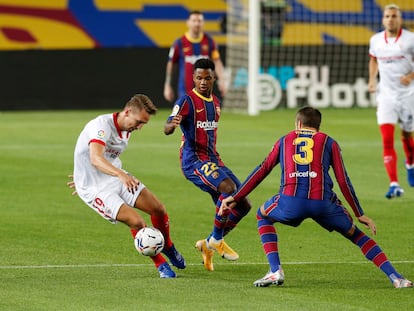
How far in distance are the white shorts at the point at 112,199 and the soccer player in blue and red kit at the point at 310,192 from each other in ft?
3.92

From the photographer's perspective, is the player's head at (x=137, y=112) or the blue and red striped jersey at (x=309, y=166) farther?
the player's head at (x=137, y=112)

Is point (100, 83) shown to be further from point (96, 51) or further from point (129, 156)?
point (129, 156)

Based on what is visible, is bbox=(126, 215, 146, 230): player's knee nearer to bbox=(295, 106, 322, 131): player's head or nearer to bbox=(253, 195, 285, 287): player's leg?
bbox=(253, 195, 285, 287): player's leg

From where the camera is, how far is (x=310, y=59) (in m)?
31.2

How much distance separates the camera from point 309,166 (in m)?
9.05

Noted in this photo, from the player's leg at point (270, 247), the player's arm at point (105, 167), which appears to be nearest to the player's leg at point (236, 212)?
the player's leg at point (270, 247)

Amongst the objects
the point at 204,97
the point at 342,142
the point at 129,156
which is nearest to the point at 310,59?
the point at 342,142

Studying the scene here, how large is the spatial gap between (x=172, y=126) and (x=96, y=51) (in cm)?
2049

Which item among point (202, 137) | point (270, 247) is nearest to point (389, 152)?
point (202, 137)

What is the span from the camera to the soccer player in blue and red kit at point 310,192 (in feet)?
29.7

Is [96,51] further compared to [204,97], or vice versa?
[96,51]

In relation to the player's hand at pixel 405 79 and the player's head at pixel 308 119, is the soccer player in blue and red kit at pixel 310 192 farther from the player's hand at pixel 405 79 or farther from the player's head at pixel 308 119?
the player's hand at pixel 405 79

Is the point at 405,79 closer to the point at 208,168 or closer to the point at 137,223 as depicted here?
the point at 208,168

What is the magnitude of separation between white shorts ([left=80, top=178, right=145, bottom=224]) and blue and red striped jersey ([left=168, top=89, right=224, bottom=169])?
1.20m
